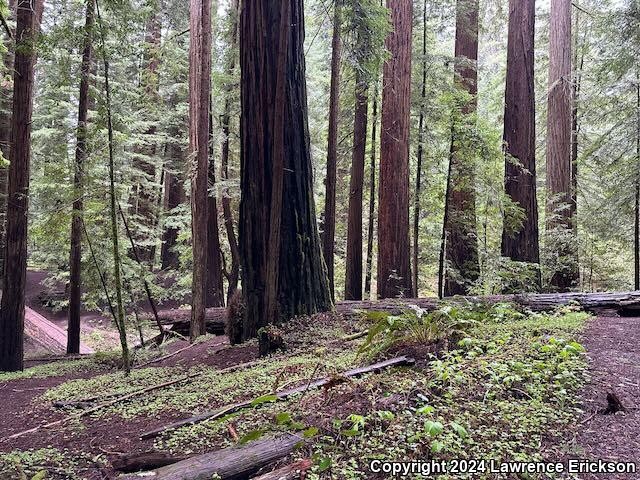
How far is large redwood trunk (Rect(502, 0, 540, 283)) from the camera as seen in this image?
10117mm

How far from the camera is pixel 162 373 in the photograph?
21.5 ft

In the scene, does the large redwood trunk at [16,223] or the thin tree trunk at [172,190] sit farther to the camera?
the thin tree trunk at [172,190]

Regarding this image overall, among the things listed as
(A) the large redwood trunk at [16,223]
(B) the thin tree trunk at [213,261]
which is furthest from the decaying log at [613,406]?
(B) the thin tree trunk at [213,261]

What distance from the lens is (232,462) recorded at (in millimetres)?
2441

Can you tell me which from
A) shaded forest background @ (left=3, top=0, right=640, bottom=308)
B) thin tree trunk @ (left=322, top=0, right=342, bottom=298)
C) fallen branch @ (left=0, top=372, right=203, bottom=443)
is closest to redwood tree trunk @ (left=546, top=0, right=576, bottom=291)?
shaded forest background @ (left=3, top=0, right=640, bottom=308)

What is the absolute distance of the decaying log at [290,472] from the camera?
2297 mm

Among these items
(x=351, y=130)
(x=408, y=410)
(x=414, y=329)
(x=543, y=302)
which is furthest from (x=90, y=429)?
(x=351, y=130)

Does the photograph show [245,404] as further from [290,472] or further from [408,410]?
[408,410]

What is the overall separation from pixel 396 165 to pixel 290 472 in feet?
28.0

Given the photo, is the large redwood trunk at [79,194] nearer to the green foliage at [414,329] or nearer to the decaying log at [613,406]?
the green foliage at [414,329]

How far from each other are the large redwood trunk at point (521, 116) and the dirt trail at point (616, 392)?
574 cm

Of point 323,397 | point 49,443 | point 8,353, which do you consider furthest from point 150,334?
point 323,397

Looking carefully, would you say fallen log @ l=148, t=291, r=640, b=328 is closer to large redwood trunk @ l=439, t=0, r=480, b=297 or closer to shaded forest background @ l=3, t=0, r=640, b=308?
shaded forest background @ l=3, t=0, r=640, b=308

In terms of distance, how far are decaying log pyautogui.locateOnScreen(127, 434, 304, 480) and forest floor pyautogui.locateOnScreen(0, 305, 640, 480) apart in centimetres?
10
